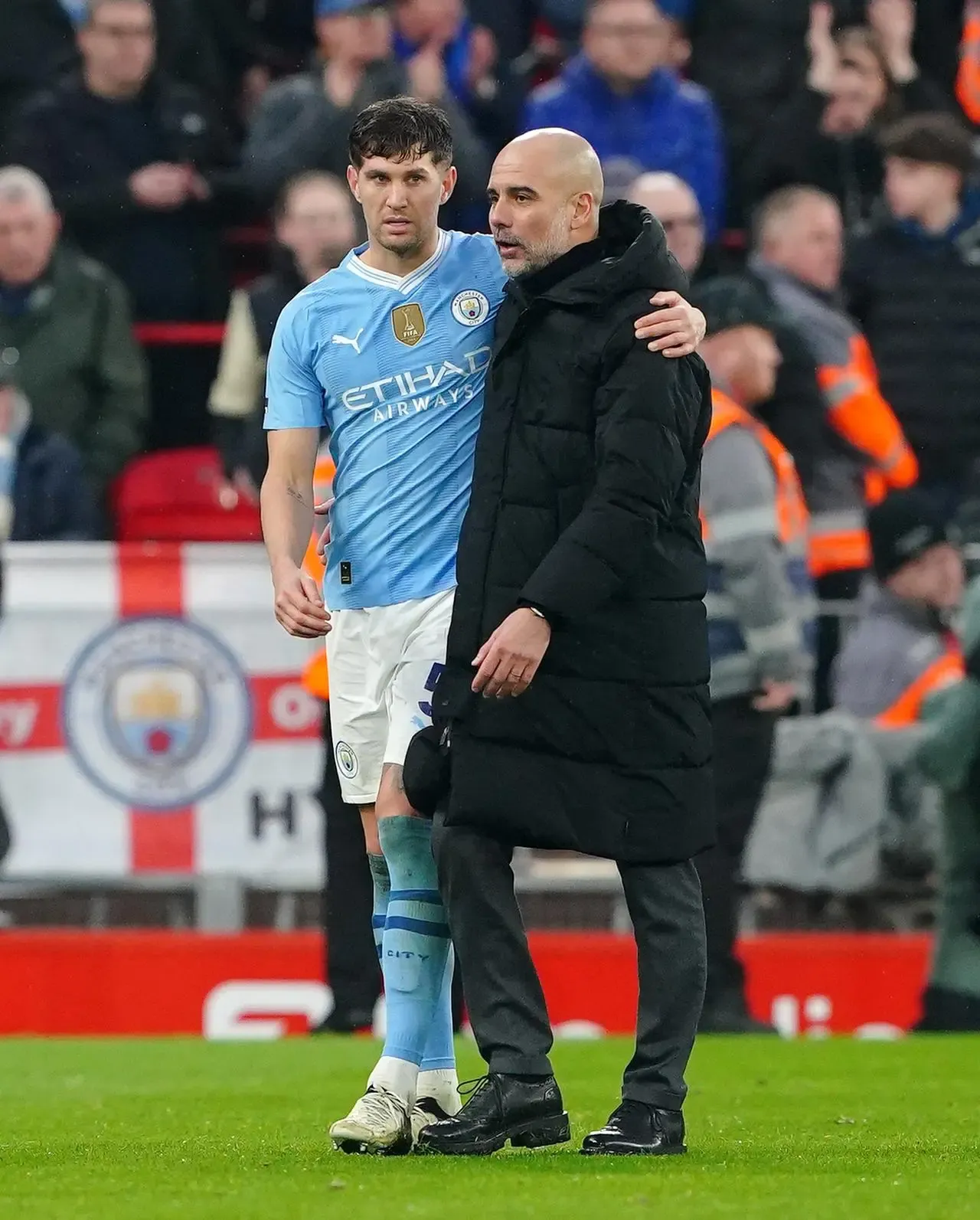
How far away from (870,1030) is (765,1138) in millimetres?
4126

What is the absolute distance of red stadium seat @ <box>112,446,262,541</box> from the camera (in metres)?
10.9

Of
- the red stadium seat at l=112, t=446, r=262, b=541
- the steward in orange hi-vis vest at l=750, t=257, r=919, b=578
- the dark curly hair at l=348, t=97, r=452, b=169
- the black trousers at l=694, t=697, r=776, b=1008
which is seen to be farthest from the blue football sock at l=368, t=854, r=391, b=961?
the steward in orange hi-vis vest at l=750, t=257, r=919, b=578

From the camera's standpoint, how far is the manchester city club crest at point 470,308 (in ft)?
17.6

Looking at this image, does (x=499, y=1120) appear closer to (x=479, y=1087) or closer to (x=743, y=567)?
(x=479, y=1087)

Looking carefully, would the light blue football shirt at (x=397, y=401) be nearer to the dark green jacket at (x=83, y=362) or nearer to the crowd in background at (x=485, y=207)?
the crowd in background at (x=485, y=207)

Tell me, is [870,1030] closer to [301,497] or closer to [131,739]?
[131,739]

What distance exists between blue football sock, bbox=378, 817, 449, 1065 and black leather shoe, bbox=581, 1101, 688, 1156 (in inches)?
18.1

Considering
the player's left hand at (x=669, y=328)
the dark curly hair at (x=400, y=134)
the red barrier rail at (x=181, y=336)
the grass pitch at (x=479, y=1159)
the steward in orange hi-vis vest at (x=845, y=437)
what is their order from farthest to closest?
the red barrier rail at (x=181, y=336)
the steward in orange hi-vis vest at (x=845, y=437)
the dark curly hair at (x=400, y=134)
the player's left hand at (x=669, y=328)
the grass pitch at (x=479, y=1159)

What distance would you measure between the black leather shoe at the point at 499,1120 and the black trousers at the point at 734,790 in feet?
12.4

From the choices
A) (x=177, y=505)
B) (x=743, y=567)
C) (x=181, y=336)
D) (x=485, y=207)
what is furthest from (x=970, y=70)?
(x=743, y=567)

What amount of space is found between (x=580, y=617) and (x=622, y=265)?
720 millimetres

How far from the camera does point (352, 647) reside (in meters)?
5.41

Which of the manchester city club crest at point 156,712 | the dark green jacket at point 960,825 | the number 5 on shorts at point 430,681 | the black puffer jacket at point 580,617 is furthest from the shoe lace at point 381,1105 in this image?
the manchester city club crest at point 156,712

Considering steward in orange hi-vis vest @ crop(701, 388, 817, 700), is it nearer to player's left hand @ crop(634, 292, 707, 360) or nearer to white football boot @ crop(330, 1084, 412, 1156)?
player's left hand @ crop(634, 292, 707, 360)
